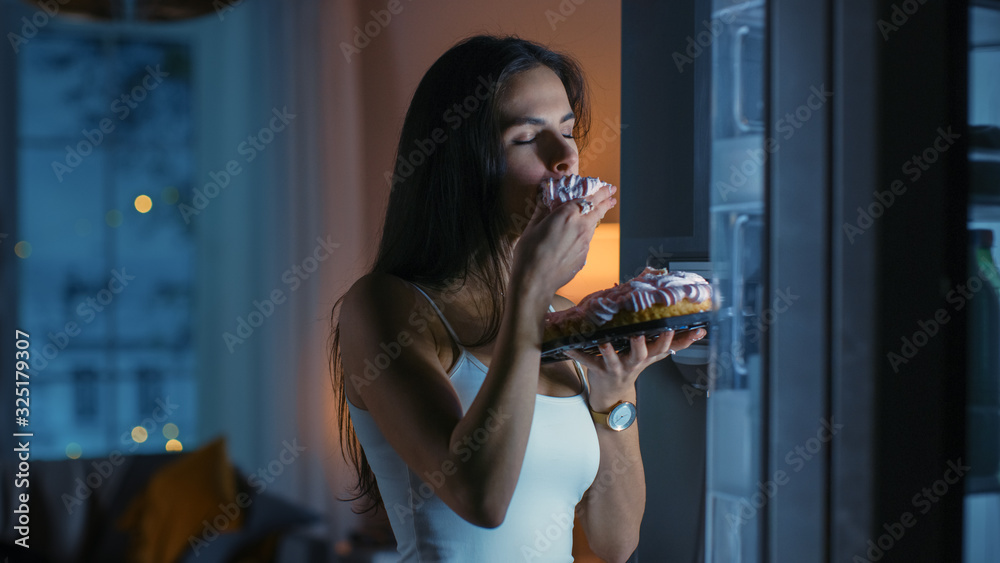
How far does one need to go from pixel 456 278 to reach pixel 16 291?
5.77 feet

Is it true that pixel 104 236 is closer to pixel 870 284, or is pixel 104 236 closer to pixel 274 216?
pixel 274 216

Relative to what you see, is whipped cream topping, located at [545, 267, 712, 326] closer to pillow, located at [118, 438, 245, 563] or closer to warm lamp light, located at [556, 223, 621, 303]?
warm lamp light, located at [556, 223, 621, 303]

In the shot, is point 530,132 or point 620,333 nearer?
point 620,333

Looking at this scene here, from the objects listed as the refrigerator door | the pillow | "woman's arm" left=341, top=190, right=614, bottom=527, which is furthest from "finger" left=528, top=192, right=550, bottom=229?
the pillow

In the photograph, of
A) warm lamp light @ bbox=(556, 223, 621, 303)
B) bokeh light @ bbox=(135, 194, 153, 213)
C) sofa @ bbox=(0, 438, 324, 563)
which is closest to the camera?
warm lamp light @ bbox=(556, 223, 621, 303)

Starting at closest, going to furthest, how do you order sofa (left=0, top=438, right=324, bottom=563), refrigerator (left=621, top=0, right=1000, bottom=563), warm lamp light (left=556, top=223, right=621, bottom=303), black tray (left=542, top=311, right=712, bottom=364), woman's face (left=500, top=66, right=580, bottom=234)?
refrigerator (left=621, top=0, right=1000, bottom=563), black tray (left=542, top=311, right=712, bottom=364), woman's face (left=500, top=66, right=580, bottom=234), warm lamp light (left=556, top=223, right=621, bottom=303), sofa (left=0, top=438, right=324, bottom=563)

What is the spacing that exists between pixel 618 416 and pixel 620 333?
18cm

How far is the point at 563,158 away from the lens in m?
0.49

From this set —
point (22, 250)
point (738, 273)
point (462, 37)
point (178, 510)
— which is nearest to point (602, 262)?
point (462, 37)

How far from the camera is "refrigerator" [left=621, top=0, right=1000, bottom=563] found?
15cm

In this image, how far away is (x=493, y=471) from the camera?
0.43 m

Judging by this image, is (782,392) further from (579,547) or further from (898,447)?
(579,547)

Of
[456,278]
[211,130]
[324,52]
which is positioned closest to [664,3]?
[456,278]

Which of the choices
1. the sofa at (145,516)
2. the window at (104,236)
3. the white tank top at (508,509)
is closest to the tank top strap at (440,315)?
the white tank top at (508,509)
